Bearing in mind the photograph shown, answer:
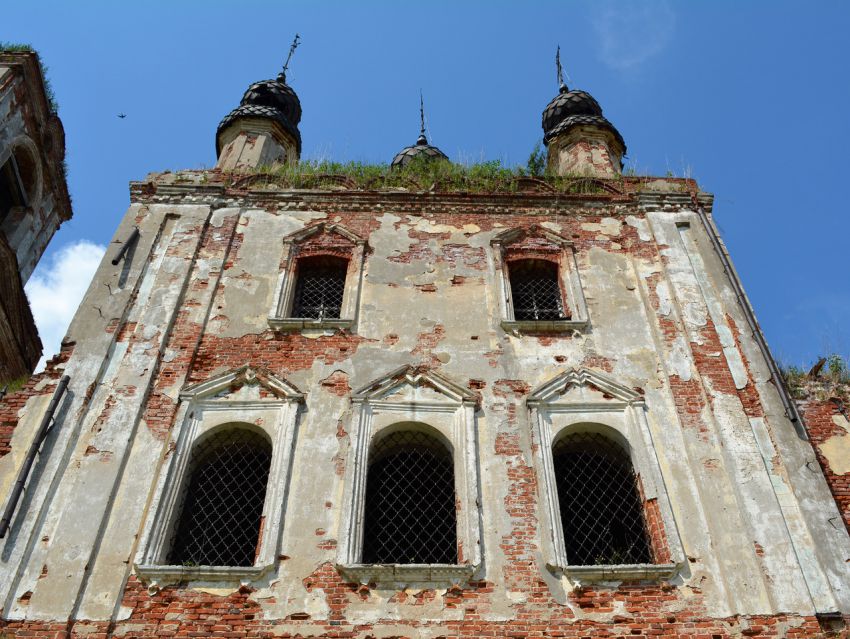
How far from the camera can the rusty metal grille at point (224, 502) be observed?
7.91 metres

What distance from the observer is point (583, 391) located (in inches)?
364

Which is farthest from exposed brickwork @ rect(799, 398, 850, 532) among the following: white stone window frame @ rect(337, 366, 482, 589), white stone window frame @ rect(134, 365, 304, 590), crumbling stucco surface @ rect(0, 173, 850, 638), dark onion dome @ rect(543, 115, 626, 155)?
dark onion dome @ rect(543, 115, 626, 155)

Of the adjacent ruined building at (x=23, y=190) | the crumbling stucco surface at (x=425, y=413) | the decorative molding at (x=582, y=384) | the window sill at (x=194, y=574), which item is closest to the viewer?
the crumbling stucco surface at (x=425, y=413)

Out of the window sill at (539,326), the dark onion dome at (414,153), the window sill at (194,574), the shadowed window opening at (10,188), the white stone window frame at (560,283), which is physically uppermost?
the dark onion dome at (414,153)

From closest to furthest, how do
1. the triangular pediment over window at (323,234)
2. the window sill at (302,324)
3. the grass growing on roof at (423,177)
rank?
the window sill at (302,324), the triangular pediment over window at (323,234), the grass growing on roof at (423,177)

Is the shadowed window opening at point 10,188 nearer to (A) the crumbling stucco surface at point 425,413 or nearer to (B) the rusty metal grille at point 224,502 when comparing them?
(A) the crumbling stucco surface at point 425,413

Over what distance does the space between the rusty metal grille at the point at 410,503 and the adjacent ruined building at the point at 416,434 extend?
0.09ft

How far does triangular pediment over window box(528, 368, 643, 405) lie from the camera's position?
29.8ft

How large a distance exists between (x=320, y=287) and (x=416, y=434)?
10.00 ft

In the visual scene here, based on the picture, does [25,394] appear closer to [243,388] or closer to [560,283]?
[243,388]

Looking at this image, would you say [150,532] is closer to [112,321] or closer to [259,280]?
[112,321]

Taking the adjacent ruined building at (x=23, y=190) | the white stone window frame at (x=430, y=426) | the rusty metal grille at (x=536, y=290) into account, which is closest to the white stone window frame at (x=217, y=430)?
the white stone window frame at (x=430, y=426)

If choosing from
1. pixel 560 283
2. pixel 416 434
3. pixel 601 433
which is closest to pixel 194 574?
pixel 416 434

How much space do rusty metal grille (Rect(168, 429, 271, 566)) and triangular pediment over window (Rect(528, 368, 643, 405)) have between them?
10.2 ft
